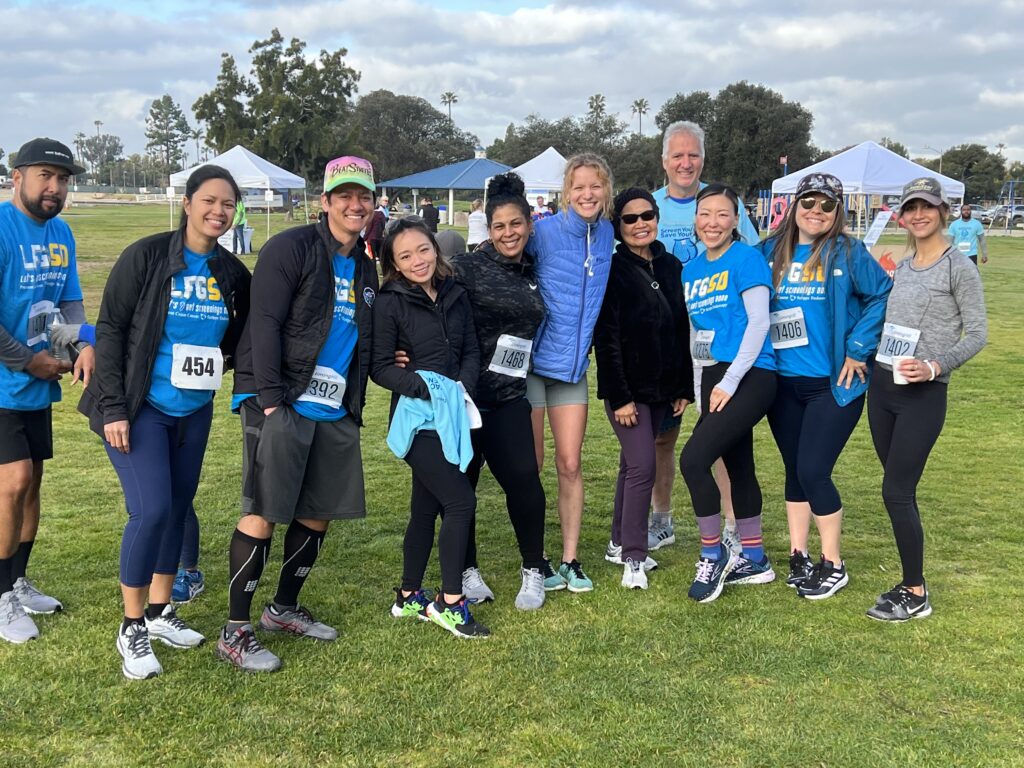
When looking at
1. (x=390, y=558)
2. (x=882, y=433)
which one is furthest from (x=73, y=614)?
(x=882, y=433)


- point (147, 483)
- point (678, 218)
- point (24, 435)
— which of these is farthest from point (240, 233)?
point (147, 483)

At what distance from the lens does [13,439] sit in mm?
3580

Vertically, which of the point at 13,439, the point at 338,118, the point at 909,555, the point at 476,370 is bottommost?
the point at 909,555

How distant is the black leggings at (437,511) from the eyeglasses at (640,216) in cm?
142

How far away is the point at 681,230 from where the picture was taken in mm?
4695

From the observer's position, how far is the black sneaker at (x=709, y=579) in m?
4.07

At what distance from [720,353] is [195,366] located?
2.32 metres

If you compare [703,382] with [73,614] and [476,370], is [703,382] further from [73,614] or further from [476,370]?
[73,614]

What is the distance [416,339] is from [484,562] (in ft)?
5.15

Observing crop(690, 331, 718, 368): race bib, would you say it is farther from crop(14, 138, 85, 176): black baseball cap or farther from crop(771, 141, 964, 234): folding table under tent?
crop(771, 141, 964, 234): folding table under tent

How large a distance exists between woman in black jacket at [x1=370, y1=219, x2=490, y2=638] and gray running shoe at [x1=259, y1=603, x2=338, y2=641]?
1.40ft

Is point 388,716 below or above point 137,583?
below

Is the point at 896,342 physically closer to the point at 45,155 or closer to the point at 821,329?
the point at 821,329

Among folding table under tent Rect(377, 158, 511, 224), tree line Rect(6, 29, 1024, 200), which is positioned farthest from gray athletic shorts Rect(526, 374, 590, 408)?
tree line Rect(6, 29, 1024, 200)
